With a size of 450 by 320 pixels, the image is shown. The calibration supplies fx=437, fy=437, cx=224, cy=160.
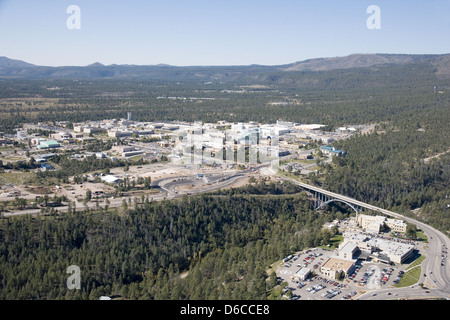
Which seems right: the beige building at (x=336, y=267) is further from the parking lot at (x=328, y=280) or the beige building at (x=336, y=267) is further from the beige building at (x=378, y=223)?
the beige building at (x=378, y=223)

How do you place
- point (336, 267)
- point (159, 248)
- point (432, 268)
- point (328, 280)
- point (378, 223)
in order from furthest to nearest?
point (378, 223)
point (159, 248)
point (432, 268)
point (336, 267)
point (328, 280)

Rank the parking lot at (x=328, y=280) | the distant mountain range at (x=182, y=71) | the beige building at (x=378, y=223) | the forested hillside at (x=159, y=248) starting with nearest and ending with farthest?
the parking lot at (x=328, y=280) < the forested hillside at (x=159, y=248) < the beige building at (x=378, y=223) < the distant mountain range at (x=182, y=71)

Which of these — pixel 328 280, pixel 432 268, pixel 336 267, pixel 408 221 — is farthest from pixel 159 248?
pixel 408 221

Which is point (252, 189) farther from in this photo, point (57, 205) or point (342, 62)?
point (342, 62)

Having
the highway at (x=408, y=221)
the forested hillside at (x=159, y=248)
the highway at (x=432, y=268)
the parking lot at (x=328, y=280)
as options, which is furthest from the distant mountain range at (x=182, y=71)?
the parking lot at (x=328, y=280)

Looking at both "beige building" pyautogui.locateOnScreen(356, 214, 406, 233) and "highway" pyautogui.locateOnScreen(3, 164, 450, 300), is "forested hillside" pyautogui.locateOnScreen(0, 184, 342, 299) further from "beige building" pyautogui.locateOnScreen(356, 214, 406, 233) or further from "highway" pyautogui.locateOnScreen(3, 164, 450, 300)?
"beige building" pyautogui.locateOnScreen(356, 214, 406, 233)

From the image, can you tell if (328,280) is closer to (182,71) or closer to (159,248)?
(159,248)

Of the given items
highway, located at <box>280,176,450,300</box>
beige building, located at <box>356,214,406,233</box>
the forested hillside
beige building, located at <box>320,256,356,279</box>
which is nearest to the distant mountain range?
highway, located at <box>280,176,450,300</box>

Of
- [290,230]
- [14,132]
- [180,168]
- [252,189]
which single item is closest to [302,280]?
[290,230]
